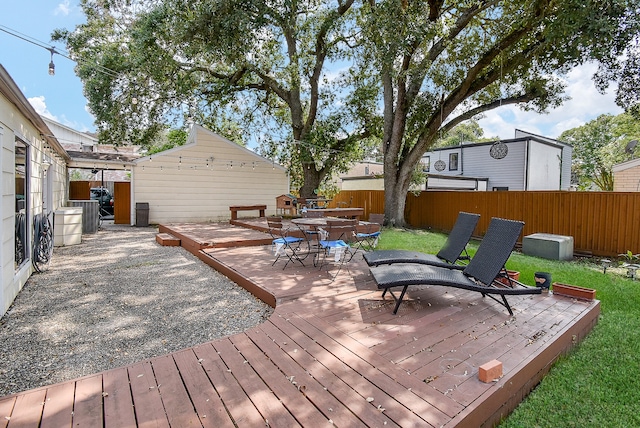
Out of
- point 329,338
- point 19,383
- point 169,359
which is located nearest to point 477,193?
point 329,338

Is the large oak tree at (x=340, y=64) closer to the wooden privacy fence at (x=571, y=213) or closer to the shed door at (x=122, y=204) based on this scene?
the shed door at (x=122, y=204)

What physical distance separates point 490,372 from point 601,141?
35.5 m

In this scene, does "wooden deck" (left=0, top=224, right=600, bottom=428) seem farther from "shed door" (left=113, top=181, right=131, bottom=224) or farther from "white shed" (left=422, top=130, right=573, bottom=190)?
"white shed" (left=422, top=130, right=573, bottom=190)

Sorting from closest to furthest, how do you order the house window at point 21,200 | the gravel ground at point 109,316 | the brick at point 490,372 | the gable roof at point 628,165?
the brick at point 490,372 < the gravel ground at point 109,316 < the house window at point 21,200 < the gable roof at point 628,165

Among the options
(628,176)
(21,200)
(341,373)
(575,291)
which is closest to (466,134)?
(628,176)

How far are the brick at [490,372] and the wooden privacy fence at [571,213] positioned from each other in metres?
7.81

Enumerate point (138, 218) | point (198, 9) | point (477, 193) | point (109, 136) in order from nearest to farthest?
point (198, 9)
point (477, 193)
point (138, 218)
point (109, 136)

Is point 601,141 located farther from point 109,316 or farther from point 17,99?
point 17,99

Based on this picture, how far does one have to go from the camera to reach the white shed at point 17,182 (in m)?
3.87

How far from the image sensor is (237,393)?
214cm

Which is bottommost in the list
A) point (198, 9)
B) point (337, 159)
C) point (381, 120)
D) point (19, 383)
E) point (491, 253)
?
point (19, 383)

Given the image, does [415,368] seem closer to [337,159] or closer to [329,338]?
[329,338]

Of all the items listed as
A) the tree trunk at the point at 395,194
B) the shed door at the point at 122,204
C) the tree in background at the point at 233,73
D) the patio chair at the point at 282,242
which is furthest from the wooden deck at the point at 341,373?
the shed door at the point at 122,204

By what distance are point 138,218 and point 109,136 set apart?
3.88 metres
